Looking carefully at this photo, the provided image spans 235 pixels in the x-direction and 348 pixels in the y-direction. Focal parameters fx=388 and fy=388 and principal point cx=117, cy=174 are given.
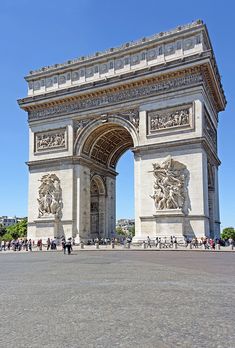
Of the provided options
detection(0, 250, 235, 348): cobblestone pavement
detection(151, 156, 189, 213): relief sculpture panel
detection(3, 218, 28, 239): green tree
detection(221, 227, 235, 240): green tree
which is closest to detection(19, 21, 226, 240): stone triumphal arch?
detection(151, 156, 189, 213): relief sculpture panel

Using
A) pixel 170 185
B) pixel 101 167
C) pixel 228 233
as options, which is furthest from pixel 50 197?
pixel 228 233

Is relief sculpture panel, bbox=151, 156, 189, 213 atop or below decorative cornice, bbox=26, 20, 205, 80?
below

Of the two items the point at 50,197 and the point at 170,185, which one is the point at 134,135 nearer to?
the point at 170,185

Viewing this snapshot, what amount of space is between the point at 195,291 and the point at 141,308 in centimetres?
200

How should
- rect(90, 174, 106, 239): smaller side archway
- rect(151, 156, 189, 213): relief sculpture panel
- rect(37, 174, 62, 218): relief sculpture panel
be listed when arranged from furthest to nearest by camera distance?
rect(90, 174, 106, 239): smaller side archway < rect(37, 174, 62, 218): relief sculpture panel < rect(151, 156, 189, 213): relief sculpture panel

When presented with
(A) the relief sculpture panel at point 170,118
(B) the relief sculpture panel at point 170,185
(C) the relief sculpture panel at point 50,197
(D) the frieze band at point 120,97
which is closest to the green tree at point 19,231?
(C) the relief sculpture panel at point 50,197

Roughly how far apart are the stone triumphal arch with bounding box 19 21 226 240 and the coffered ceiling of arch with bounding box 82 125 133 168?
5.2 inches

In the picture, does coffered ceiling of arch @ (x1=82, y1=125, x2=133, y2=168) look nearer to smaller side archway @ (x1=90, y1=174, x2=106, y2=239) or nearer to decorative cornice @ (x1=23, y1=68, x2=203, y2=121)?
smaller side archway @ (x1=90, y1=174, x2=106, y2=239)

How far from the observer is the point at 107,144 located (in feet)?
130

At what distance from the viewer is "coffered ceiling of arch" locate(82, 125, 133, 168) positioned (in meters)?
36.3

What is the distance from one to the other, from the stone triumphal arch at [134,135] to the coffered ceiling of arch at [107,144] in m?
0.13

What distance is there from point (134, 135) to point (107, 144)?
705 cm

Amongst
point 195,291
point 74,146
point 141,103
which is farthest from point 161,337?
point 74,146

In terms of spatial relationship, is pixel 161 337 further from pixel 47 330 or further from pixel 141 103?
pixel 141 103
